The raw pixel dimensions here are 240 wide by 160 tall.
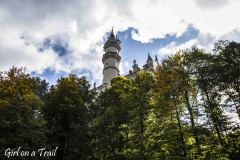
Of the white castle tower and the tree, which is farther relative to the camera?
the white castle tower

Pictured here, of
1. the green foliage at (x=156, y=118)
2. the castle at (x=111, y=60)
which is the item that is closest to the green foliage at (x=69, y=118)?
the green foliage at (x=156, y=118)

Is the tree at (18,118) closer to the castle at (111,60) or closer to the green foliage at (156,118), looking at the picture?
the green foliage at (156,118)

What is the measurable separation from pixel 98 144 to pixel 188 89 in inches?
499

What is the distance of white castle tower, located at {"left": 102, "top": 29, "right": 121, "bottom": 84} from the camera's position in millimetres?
70750

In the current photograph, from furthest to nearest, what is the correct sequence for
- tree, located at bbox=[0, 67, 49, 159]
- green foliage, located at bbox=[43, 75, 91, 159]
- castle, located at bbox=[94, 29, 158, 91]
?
castle, located at bbox=[94, 29, 158, 91] → green foliage, located at bbox=[43, 75, 91, 159] → tree, located at bbox=[0, 67, 49, 159]

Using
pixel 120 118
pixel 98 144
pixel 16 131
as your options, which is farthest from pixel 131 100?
pixel 16 131

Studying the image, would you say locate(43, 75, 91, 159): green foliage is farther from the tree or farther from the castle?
the castle

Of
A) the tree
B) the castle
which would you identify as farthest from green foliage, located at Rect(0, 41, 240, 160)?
the castle

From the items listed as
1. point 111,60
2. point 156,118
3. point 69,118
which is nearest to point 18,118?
point 69,118

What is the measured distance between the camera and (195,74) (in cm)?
3166

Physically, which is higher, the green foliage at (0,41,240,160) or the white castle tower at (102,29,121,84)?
the white castle tower at (102,29,121,84)

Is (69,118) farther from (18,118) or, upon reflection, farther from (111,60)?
(111,60)

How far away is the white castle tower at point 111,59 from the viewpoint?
70.8 m

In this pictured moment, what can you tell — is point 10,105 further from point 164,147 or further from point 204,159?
point 204,159
